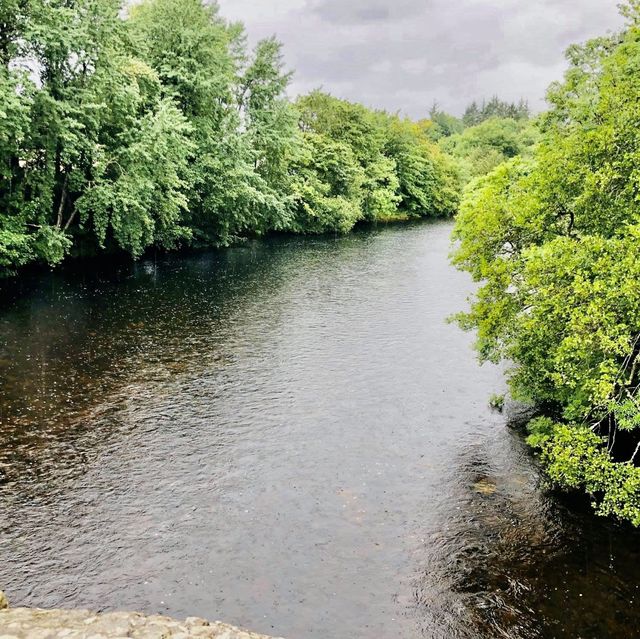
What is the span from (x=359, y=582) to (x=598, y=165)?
12.3 m

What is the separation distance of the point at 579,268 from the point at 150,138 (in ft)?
90.2

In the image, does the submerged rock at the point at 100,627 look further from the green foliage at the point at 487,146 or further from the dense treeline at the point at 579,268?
the green foliage at the point at 487,146

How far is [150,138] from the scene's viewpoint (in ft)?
109

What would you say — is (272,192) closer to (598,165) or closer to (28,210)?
(28,210)

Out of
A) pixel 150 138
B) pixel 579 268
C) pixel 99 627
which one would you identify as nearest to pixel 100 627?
pixel 99 627

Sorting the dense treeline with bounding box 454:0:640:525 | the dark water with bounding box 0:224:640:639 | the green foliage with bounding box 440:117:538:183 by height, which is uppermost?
the green foliage with bounding box 440:117:538:183

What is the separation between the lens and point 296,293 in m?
35.7

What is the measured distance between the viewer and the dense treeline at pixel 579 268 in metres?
12.1

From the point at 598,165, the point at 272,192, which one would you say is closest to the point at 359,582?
the point at 598,165

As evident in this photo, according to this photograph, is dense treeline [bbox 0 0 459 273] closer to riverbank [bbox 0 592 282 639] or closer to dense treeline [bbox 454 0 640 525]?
dense treeline [bbox 454 0 640 525]

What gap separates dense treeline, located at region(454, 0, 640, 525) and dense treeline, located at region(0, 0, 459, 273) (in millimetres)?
22573

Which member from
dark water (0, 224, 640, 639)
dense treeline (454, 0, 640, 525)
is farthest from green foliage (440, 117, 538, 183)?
→ dense treeline (454, 0, 640, 525)

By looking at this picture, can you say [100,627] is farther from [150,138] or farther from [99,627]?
[150,138]

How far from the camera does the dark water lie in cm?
1084
